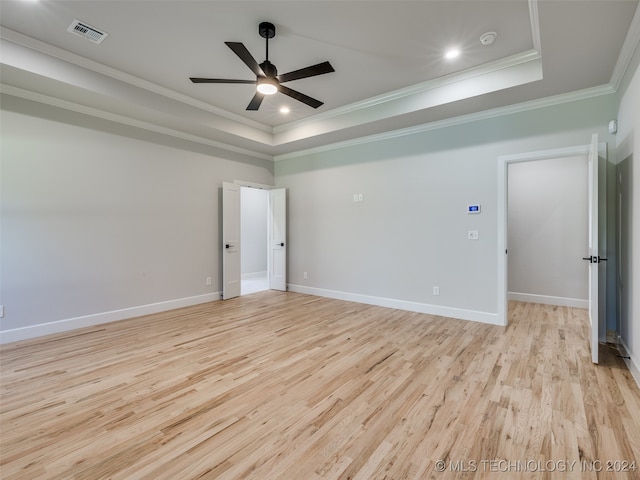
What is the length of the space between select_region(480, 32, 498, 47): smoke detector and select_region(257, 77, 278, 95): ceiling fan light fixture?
2094 mm

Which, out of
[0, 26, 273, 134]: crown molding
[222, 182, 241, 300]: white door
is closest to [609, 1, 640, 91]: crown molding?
[0, 26, 273, 134]: crown molding

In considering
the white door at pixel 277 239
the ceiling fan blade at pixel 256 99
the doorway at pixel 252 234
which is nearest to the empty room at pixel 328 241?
the ceiling fan blade at pixel 256 99

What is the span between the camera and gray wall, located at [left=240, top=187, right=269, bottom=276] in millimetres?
8109

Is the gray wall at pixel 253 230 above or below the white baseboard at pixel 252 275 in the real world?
above

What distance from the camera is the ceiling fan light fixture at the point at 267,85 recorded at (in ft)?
9.28

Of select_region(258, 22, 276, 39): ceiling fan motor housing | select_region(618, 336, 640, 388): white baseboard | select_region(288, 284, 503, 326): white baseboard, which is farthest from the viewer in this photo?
select_region(288, 284, 503, 326): white baseboard

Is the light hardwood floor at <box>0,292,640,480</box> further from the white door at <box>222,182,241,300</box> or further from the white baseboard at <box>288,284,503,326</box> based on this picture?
the white door at <box>222,182,241,300</box>

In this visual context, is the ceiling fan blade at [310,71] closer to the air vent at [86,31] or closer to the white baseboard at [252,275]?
the air vent at [86,31]

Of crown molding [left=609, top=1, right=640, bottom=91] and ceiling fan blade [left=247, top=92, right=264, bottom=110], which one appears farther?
ceiling fan blade [left=247, top=92, right=264, bottom=110]

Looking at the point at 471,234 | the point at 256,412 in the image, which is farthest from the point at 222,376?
the point at 471,234

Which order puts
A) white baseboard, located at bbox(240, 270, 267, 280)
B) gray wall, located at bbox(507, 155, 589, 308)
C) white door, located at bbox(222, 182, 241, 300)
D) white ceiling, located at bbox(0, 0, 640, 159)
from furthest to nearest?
white baseboard, located at bbox(240, 270, 267, 280) < white door, located at bbox(222, 182, 241, 300) < gray wall, located at bbox(507, 155, 589, 308) < white ceiling, located at bbox(0, 0, 640, 159)

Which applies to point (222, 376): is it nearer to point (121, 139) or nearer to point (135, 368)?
point (135, 368)

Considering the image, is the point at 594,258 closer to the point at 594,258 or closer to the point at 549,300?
the point at 594,258

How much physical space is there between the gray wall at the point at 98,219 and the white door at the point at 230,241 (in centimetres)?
15
